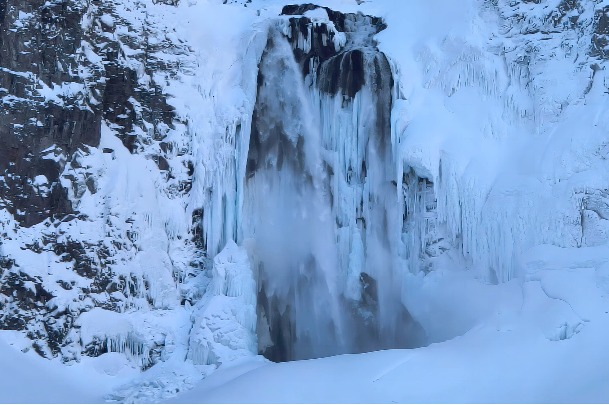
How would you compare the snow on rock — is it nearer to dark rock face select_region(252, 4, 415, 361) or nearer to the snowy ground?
the snowy ground

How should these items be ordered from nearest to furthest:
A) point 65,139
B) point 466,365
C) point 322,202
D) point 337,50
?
point 466,365, point 65,139, point 322,202, point 337,50

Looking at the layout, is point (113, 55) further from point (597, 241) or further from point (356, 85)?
point (597, 241)

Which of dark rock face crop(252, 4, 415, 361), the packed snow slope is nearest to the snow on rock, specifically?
the packed snow slope

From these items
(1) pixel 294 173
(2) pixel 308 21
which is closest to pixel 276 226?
(1) pixel 294 173

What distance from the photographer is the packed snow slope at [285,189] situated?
13797mm

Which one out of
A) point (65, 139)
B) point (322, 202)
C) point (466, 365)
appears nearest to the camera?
point (466, 365)

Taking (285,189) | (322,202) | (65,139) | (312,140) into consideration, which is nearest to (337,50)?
(312,140)

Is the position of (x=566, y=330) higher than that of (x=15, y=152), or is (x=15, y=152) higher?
(x=15, y=152)

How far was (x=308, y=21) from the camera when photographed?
53.6 ft

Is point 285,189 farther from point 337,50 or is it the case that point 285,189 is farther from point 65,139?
point 65,139

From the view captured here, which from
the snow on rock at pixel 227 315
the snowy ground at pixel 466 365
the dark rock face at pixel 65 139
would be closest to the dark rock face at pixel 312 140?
the snow on rock at pixel 227 315

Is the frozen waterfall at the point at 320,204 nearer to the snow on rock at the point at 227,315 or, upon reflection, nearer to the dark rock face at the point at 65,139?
the snow on rock at the point at 227,315

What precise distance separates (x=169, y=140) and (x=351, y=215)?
13.2 ft

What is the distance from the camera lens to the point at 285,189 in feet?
52.8
